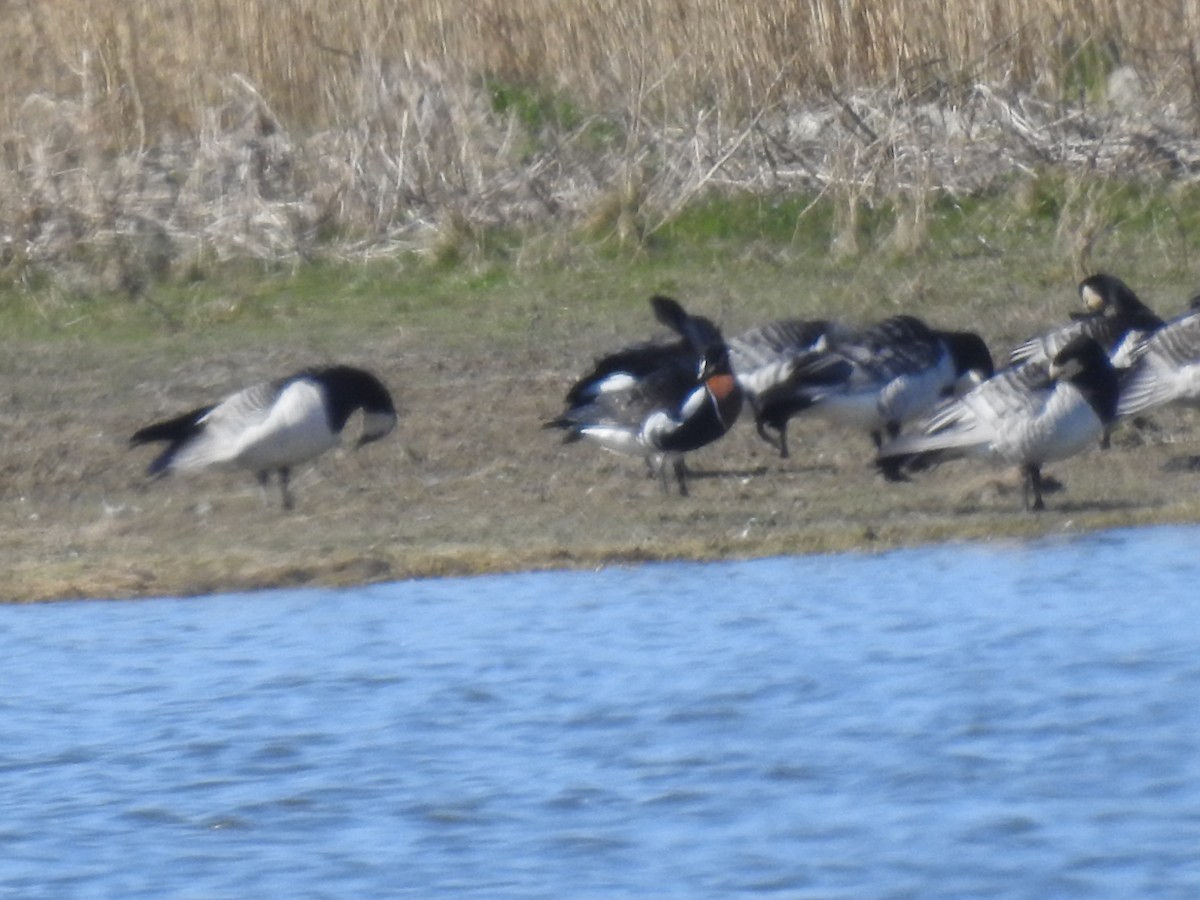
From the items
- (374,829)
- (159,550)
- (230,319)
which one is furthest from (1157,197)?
(374,829)

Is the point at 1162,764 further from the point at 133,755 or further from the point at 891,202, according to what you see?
the point at 891,202

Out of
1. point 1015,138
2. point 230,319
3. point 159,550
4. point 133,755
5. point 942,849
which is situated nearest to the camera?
point 942,849

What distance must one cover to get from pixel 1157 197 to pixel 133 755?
9392 mm

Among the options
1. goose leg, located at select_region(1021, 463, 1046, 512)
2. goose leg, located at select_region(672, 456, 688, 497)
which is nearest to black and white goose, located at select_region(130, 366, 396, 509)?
goose leg, located at select_region(672, 456, 688, 497)

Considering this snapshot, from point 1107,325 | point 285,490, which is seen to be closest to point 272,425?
point 285,490

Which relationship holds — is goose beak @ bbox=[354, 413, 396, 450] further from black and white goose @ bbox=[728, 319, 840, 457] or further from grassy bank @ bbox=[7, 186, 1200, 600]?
black and white goose @ bbox=[728, 319, 840, 457]

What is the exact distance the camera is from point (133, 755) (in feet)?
24.3

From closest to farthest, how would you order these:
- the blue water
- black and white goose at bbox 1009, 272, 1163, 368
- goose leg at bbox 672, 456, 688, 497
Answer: the blue water, goose leg at bbox 672, 456, 688, 497, black and white goose at bbox 1009, 272, 1163, 368

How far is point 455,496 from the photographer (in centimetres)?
1098

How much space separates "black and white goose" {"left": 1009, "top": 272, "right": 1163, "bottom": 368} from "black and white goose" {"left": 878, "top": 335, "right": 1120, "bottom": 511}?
4.29 feet

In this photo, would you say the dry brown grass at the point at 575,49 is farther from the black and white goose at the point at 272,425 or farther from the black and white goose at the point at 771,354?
the black and white goose at the point at 272,425

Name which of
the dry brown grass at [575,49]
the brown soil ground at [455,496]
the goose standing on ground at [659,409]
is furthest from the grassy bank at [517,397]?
the dry brown grass at [575,49]

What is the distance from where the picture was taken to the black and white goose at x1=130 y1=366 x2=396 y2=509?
1085cm

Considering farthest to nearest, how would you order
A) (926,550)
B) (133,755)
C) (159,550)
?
(159,550)
(926,550)
(133,755)
